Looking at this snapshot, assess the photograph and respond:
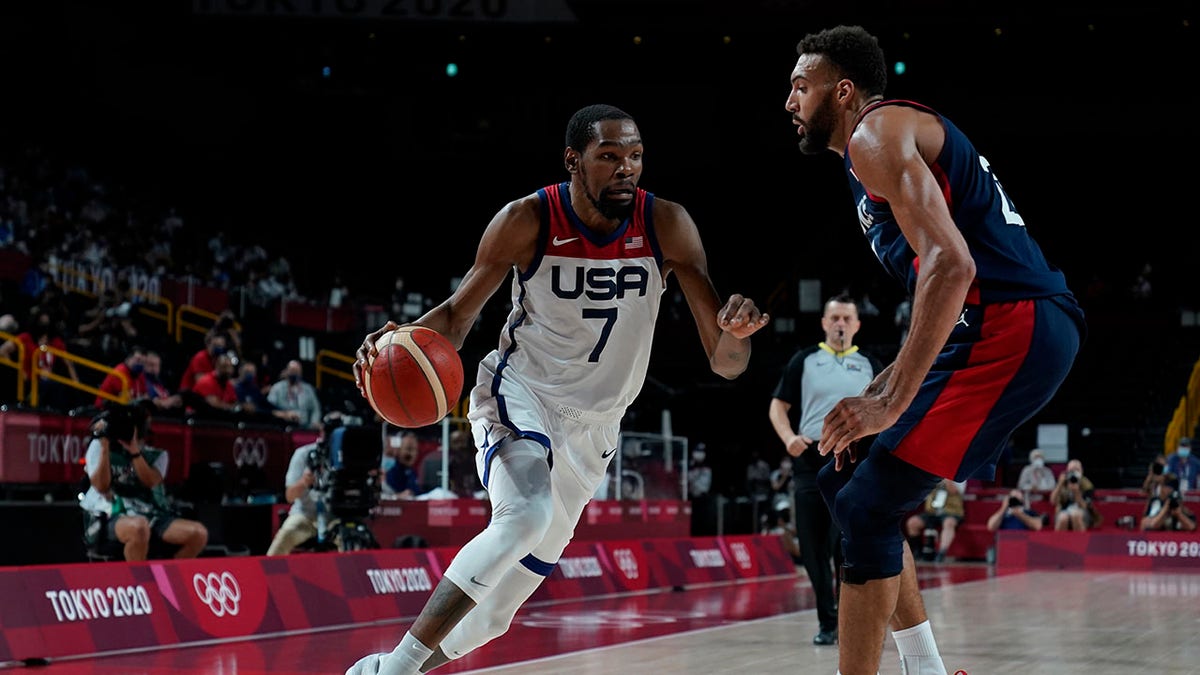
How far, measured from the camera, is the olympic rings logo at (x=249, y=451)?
12.7m

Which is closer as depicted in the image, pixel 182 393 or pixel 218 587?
pixel 218 587

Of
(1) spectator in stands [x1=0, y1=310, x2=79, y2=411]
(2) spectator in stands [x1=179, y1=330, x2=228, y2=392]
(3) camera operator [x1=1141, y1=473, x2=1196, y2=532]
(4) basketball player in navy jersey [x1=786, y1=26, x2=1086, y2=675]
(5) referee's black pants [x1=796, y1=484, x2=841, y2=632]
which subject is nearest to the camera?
(4) basketball player in navy jersey [x1=786, y1=26, x2=1086, y2=675]

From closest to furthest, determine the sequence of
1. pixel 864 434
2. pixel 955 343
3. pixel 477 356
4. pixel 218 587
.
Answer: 1. pixel 864 434
2. pixel 955 343
3. pixel 218 587
4. pixel 477 356

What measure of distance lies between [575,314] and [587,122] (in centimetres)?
71

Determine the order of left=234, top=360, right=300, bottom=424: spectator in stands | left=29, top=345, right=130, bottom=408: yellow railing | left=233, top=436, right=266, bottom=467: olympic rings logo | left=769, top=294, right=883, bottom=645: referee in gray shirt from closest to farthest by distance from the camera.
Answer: left=769, top=294, right=883, bottom=645: referee in gray shirt, left=29, top=345, right=130, bottom=408: yellow railing, left=233, top=436, right=266, bottom=467: olympic rings logo, left=234, top=360, right=300, bottom=424: spectator in stands

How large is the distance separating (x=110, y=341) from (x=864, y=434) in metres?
13.2

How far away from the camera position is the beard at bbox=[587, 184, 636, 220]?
521 cm

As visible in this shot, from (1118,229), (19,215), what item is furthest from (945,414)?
(1118,229)

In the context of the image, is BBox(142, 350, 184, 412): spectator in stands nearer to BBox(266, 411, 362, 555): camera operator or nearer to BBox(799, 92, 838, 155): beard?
BBox(266, 411, 362, 555): camera operator

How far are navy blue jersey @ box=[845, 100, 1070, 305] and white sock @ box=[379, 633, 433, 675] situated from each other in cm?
200

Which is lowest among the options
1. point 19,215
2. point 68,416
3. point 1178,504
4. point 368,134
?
point 1178,504

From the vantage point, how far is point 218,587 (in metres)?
8.17

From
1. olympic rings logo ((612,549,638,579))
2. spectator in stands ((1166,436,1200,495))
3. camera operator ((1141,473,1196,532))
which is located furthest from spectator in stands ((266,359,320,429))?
spectator in stands ((1166,436,1200,495))

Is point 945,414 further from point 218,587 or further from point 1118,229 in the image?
point 1118,229
